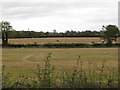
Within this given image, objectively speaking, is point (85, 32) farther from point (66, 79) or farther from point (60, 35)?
point (66, 79)

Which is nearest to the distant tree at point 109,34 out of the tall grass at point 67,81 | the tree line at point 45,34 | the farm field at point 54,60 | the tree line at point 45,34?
the tree line at point 45,34

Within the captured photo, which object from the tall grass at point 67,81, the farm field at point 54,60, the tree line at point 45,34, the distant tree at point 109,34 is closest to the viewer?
the tall grass at point 67,81

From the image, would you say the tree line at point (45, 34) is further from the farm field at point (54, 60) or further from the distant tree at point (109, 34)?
the farm field at point (54, 60)

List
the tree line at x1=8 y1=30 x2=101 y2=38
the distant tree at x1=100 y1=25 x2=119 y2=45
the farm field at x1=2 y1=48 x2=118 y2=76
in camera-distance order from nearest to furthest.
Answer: the farm field at x1=2 y1=48 x2=118 y2=76
the distant tree at x1=100 y1=25 x2=119 y2=45
the tree line at x1=8 y1=30 x2=101 y2=38

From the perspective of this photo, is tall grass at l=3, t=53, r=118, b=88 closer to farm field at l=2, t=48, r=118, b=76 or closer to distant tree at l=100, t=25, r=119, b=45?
farm field at l=2, t=48, r=118, b=76

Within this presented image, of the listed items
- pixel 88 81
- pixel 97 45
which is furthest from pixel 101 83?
pixel 97 45

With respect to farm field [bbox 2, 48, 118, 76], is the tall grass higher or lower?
higher

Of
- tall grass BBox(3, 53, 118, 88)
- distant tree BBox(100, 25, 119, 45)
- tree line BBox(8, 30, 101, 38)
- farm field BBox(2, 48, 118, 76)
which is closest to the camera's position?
tall grass BBox(3, 53, 118, 88)

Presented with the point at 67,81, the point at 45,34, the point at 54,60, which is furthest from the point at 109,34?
the point at 67,81

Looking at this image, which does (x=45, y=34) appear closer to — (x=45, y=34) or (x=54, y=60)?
(x=45, y=34)

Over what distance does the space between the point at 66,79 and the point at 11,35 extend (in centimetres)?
8675

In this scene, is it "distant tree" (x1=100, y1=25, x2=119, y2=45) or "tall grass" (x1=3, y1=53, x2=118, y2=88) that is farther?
"distant tree" (x1=100, y1=25, x2=119, y2=45)

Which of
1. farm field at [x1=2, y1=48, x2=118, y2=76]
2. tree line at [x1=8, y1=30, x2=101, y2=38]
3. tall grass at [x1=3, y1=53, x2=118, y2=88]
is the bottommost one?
farm field at [x1=2, y1=48, x2=118, y2=76]

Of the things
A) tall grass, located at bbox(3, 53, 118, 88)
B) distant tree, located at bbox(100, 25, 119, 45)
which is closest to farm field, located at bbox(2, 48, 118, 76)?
tall grass, located at bbox(3, 53, 118, 88)
